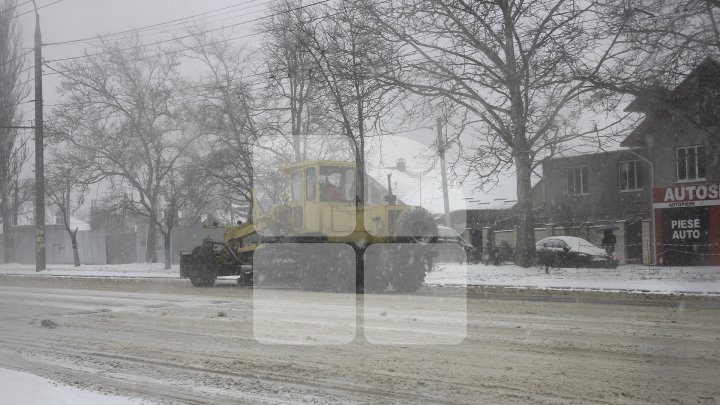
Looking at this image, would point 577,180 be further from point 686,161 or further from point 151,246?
point 151,246

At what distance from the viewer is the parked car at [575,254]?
28031mm

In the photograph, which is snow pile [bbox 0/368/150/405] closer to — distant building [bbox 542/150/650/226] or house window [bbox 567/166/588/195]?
distant building [bbox 542/150/650/226]

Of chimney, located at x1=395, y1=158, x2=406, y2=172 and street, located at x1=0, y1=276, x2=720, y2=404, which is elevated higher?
chimney, located at x1=395, y1=158, x2=406, y2=172

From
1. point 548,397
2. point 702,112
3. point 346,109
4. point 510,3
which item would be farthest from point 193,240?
point 548,397

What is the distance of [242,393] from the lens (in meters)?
6.75

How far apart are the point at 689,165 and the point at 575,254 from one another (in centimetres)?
777

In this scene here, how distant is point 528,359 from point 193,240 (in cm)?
3529

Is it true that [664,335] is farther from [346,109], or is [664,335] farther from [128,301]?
[346,109]

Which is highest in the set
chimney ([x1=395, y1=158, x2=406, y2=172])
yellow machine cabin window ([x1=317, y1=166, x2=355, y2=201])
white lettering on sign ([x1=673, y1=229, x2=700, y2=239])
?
chimney ([x1=395, y1=158, x2=406, y2=172])

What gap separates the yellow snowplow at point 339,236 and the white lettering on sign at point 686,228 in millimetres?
16519

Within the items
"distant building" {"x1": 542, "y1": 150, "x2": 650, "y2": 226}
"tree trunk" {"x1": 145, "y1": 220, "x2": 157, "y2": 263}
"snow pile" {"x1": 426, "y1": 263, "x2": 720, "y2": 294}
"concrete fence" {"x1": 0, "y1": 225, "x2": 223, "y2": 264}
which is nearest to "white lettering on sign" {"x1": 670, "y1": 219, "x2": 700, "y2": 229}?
"snow pile" {"x1": 426, "y1": 263, "x2": 720, "y2": 294}

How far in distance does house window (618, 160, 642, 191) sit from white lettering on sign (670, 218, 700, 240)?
9.06 meters

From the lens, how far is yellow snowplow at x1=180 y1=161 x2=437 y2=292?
54.3 feet

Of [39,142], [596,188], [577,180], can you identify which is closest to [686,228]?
[596,188]
